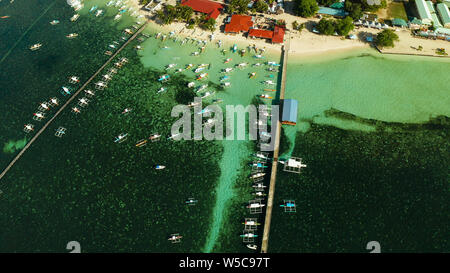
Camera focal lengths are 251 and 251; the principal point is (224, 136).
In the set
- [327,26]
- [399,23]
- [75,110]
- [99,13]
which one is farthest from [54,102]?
[399,23]

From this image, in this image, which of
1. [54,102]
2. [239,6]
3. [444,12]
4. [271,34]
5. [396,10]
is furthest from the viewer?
[239,6]

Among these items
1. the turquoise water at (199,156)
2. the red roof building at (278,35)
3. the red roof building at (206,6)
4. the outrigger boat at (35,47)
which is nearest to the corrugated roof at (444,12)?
the turquoise water at (199,156)

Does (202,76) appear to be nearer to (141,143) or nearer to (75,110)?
(141,143)

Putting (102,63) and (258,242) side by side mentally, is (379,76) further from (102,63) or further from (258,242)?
(102,63)

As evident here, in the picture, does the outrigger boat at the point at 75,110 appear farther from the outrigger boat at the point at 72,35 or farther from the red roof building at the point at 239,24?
the red roof building at the point at 239,24

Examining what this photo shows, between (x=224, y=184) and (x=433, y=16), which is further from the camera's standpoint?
(x=433, y=16)
